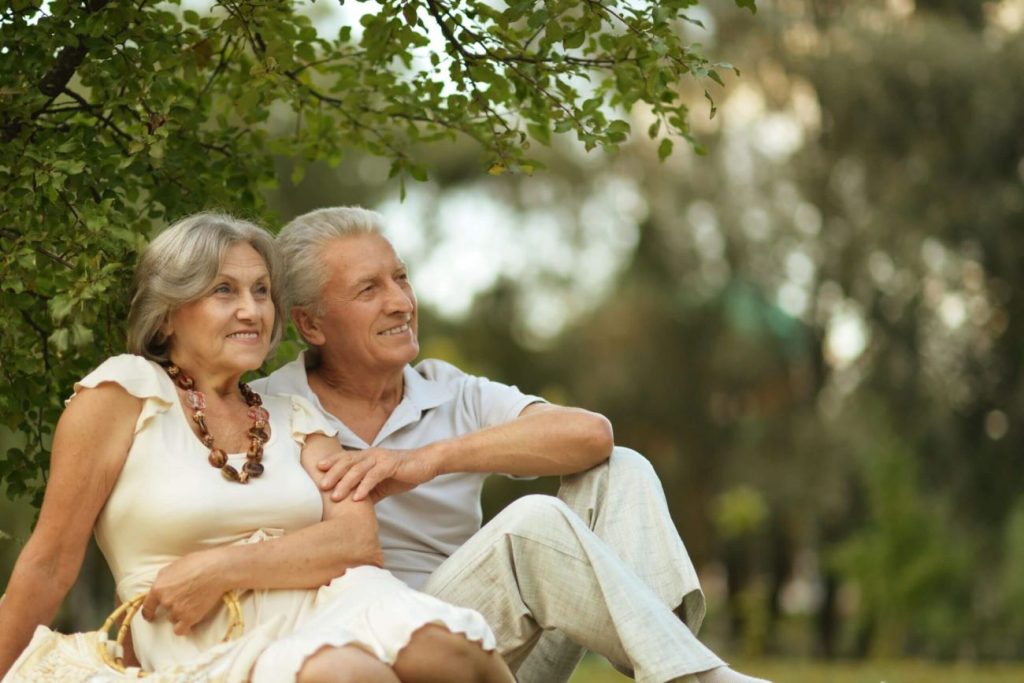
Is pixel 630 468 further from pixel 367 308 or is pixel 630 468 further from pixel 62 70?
pixel 62 70

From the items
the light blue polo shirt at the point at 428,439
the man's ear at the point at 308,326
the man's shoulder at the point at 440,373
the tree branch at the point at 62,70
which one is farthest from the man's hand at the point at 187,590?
the tree branch at the point at 62,70

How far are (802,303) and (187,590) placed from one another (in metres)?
17.9

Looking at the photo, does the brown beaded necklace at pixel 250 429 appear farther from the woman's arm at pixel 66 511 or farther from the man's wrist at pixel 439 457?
the man's wrist at pixel 439 457

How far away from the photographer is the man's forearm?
382 centimetres

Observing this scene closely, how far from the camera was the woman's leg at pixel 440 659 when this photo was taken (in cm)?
299

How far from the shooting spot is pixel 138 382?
11.1 feet

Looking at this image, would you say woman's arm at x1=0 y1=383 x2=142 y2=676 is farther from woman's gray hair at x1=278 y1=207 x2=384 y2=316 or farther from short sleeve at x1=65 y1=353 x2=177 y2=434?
woman's gray hair at x1=278 y1=207 x2=384 y2=316

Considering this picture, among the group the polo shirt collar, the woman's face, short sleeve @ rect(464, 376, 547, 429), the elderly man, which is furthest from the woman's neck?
short sleeve @ rect(464, 376, 547, 429)

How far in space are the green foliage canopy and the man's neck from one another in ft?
2.05

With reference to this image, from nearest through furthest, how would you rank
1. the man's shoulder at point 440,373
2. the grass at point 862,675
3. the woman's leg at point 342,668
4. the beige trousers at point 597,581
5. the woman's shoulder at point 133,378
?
the woman's leg at point 342,668
the woman's shoulder at point 133,378
the beige trousers at point 597,581
the man's shoulder at point 440,373
the grass at point 862,675

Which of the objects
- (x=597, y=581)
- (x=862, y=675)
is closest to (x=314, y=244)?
(x=597, y=581)

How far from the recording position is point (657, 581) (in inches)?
148

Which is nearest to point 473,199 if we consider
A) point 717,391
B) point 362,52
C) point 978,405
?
point 717,391

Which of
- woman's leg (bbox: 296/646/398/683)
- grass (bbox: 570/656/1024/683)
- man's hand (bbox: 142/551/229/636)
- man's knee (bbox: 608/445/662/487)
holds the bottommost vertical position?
grass (bbox: 570/656/1024/683)
